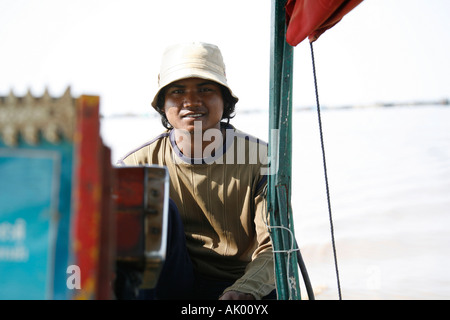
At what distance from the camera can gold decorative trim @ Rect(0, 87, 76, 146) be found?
73 cm

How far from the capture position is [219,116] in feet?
6.05

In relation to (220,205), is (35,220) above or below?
below

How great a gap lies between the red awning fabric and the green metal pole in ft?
0.24

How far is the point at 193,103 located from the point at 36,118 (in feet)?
3.47

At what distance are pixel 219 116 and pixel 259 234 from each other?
0.53 m

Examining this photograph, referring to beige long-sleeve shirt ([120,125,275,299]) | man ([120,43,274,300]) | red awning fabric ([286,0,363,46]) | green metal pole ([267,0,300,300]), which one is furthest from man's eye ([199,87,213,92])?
red awning fabric ([286,0,363,46])

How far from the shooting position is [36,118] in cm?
73

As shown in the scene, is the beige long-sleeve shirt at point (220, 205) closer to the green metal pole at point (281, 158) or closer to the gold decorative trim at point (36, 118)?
the green metal pole at point (281, 158)

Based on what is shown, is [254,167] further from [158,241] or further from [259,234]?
[158,241]

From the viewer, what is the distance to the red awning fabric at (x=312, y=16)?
1204 mm

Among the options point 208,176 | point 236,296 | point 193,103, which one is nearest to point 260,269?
point 236,296

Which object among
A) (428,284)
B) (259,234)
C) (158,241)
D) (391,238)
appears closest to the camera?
(158,241)

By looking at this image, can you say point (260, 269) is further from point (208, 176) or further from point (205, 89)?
point (205, 89)
